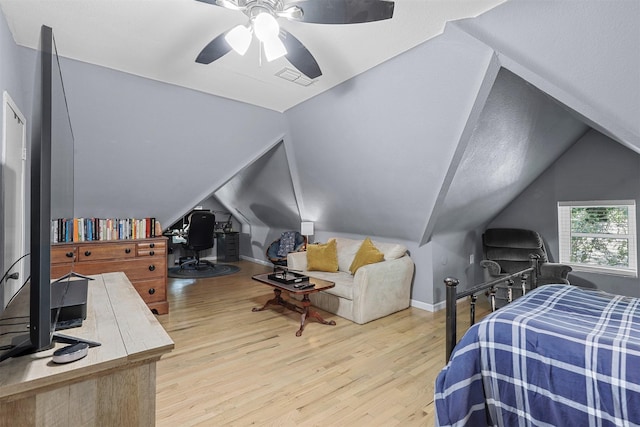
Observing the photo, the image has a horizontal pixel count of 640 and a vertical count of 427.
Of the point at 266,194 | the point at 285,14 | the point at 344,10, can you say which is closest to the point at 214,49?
the point at 285,14

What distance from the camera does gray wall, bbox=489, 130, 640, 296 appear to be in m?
3.67

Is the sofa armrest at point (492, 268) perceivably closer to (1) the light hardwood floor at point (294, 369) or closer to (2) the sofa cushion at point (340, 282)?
(1) the light hardwood floor at point (294, 369)

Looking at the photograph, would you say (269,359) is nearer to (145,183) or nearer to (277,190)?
(145,183)

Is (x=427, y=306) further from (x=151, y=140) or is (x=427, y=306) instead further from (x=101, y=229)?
(x=101, y=229)

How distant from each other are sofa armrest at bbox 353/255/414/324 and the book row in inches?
104

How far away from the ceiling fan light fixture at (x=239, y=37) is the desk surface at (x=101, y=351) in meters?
1.46

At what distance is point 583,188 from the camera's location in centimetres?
399

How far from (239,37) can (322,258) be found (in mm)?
3063

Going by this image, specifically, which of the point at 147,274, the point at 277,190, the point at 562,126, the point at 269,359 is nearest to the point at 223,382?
the point at 269,359

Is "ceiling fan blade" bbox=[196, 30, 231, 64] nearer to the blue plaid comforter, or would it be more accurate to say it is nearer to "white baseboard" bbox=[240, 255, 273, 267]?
the blue plaid comforter

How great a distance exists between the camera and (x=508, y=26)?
6.36ft

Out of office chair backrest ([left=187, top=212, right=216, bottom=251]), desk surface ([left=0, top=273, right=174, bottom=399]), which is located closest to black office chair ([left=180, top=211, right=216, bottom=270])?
office chair backrest ([left=187, top=212, right=216, bottom=251])

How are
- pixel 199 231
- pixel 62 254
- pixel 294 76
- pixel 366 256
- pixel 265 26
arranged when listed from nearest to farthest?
pixel 265 26, pixel 294 76, pixel 62 254, pixel 366 256, pixel 199 231

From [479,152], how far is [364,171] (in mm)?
1262
